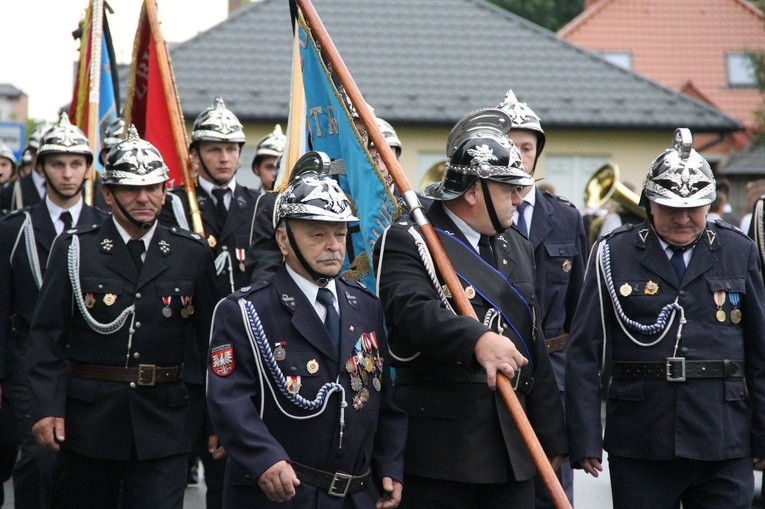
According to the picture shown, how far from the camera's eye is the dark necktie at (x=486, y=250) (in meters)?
6.36

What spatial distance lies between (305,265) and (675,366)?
1951 mm

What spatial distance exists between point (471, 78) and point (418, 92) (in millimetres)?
1612

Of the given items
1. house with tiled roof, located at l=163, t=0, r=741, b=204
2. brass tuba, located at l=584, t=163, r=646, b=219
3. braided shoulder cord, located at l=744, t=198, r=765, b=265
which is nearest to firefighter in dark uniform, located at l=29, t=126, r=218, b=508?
braided shoulder cord, located at l=744, t=198, r=765, b=265

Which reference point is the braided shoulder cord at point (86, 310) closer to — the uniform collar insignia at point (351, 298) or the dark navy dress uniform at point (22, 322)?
the dark navy dress uniform at point (22, 322)

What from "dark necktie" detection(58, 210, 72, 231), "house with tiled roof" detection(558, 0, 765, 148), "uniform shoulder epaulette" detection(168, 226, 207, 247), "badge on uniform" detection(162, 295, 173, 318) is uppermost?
"house with tiled roof" detection(558, 0, 765, 148)

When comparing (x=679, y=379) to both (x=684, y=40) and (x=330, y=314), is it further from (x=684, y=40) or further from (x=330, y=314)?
(x=684, y=40)

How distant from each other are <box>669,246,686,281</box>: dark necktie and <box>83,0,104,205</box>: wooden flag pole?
5347 mm

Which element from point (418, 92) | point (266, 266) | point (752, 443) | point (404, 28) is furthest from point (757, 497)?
point (404, 28)

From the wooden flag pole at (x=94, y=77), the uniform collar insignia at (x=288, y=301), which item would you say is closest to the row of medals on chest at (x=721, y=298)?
the uniform collar insignia at (x=288, y=301)

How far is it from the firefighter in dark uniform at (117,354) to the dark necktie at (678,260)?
8.26 feet

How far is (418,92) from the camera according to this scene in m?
30.9

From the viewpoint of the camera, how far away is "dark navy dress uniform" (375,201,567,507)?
6.00m

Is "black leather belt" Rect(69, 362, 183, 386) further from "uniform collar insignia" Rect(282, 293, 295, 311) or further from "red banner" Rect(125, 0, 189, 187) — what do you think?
"red banner" Rect(125, 0, 189, 187)

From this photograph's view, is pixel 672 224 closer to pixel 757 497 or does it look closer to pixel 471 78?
pixel 757 497
